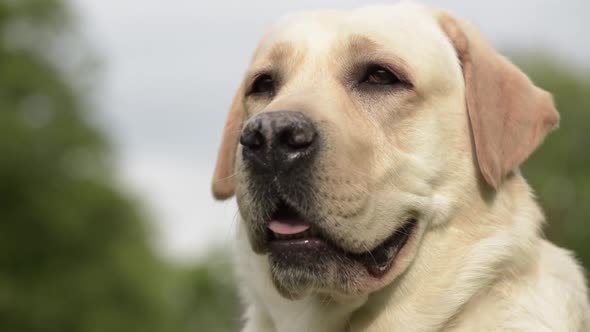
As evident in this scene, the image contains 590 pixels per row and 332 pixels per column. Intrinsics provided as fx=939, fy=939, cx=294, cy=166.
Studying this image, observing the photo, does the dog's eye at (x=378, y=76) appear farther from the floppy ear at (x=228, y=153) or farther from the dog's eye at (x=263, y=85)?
the floppy ear at (x=228, y=153)

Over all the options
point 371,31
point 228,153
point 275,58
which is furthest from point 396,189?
point 228,153

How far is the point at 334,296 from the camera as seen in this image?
15.4ft

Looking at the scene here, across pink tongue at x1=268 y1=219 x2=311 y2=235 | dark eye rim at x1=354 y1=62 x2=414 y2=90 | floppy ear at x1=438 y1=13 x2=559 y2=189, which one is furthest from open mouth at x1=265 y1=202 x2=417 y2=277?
dark eye rim at x1=354 y1=62 x2=414 y2=90

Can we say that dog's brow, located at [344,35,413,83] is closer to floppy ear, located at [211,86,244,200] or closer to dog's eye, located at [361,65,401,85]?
dog's eye, located at [361,65,401,85]

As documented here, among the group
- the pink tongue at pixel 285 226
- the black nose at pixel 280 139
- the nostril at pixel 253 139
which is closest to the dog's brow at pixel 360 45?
the black nose at pixel 280 139

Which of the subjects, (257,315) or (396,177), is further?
(257,315)

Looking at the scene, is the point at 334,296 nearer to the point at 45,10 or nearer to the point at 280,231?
the point at 280,231

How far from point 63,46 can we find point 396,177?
2973 centimetres

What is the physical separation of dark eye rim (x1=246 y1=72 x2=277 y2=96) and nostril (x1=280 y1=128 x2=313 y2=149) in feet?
3.17

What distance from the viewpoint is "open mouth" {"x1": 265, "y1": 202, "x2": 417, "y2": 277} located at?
4492 millimetres

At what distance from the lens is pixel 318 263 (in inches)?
177

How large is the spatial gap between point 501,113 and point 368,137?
0.73 meters

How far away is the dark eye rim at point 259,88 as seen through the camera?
5.29 meters

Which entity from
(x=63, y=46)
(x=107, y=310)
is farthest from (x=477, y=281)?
(x=63, y=46)
